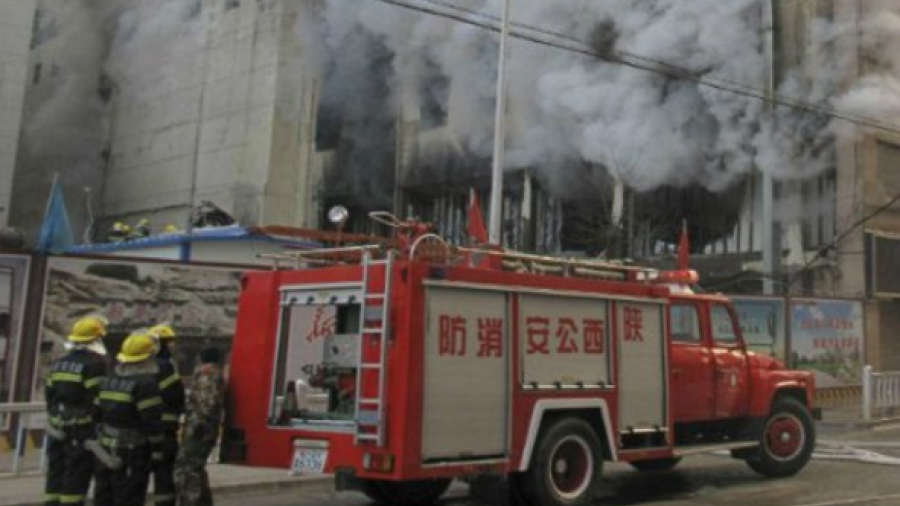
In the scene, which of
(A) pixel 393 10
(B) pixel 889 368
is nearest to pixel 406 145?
(A) pixel 393 10

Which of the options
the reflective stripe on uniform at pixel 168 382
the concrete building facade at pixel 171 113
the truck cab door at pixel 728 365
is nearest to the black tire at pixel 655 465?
the truck cab door at pixel 728 365

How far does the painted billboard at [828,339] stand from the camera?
17438 millimetres

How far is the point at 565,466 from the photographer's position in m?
7.69

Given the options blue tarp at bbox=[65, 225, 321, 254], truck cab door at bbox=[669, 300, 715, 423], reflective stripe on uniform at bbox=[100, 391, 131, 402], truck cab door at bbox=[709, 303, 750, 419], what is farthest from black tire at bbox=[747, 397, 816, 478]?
blue tarp at bbox=[65, 225, 321, 254]

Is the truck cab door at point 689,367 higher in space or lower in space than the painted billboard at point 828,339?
lower

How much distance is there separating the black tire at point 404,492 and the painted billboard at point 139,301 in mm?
4359

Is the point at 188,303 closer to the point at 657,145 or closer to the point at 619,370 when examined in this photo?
the point at 619,370

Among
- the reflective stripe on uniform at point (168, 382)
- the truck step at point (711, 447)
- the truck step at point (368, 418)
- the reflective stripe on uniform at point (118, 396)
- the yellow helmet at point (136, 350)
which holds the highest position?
the yellow helmet at point (136, 350)

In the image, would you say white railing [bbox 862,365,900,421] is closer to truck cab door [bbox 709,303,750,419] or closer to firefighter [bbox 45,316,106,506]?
truck cab door [bbox 709,303,750,419]

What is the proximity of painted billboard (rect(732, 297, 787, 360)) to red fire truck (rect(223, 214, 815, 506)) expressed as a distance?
8193 millimetres

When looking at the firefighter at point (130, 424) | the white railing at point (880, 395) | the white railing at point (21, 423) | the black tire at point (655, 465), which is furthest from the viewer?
the white railing at point (880, 395)

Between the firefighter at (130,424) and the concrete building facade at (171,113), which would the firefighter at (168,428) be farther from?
the concrete building facade at (171,113)

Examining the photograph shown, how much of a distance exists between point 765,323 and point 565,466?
10468mm

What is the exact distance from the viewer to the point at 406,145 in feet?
97.7
